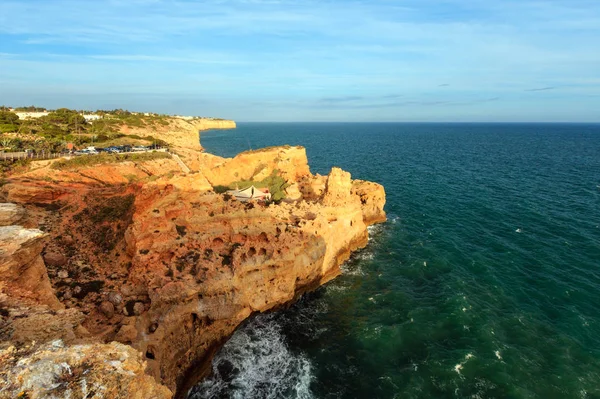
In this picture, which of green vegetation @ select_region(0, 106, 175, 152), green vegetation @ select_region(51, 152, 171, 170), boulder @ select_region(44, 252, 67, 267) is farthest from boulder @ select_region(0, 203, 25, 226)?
green vegetation @ select_region(0, 106, 175, 152)

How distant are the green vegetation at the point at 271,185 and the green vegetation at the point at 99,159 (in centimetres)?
2029

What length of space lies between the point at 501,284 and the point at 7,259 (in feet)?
125

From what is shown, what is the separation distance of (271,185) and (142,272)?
78.9 feet

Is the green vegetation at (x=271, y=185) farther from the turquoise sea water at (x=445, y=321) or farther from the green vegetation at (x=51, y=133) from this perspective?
the green vegetation at (x=51, y=133)

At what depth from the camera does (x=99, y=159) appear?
2082 inches

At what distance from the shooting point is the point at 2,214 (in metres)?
19.5

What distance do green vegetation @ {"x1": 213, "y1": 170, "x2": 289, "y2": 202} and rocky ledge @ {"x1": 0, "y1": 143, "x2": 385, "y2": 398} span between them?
23.5ft

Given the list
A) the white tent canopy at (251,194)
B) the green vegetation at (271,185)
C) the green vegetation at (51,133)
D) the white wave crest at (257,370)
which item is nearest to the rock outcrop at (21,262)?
the white wave crest at (257,370)

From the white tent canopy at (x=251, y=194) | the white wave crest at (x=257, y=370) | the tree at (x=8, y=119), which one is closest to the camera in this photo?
the white wave crest at (x=257, y=370)

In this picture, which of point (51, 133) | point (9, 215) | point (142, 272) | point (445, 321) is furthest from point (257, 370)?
point (51, 133)

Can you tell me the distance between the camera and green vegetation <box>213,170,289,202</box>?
4459cm

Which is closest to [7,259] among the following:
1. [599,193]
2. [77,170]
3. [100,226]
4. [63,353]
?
[63,353]

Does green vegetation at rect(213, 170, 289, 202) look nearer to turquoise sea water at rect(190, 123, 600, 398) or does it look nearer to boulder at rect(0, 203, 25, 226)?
turquoise sea water at rect(190, 123, 600, 398)

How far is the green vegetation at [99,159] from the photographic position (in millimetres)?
48656
